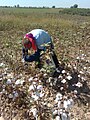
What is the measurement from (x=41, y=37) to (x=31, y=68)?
0.68 m

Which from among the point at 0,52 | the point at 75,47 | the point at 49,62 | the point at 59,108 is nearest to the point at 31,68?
the point at 49,62

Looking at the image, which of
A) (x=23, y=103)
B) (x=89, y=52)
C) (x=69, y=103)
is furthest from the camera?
(x=89, y=52)

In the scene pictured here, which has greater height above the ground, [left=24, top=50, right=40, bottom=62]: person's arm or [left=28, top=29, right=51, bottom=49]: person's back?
[left=28, top=29, right=51, bottom=49]: person's back

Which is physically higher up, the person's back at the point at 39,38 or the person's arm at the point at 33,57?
the person's back at the point at 39,38

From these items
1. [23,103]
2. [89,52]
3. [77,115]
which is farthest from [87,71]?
[89,52]

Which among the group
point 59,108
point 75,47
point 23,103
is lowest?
point 75,47

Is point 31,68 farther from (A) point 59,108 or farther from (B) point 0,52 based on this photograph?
(A) point 59,108

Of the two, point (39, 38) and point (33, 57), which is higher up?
point (39, 38)

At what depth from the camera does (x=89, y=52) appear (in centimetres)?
751

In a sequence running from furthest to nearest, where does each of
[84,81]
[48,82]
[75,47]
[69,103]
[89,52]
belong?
1. [75,47]
2. [89,52]
3. [84,81]
4. [48,82]
5. [69,103]

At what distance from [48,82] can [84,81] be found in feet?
2.34

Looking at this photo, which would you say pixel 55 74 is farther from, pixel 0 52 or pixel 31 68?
pixel 0 52

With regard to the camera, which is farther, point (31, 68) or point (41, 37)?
point (31, 68)

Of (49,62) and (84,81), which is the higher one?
(49,62)
